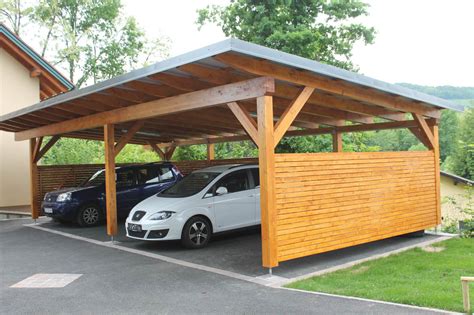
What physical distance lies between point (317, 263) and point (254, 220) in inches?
96.6

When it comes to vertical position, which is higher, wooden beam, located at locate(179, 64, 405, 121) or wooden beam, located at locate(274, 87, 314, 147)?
wooden beam, located at locate(179, 64, 405, 121)

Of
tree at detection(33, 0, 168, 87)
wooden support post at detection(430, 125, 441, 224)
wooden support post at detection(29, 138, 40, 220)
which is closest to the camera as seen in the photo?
wooden support post at detection(430, 125, 441, 224)

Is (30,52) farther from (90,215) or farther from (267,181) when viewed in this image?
(267,181)

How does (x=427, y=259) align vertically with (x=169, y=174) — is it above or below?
below

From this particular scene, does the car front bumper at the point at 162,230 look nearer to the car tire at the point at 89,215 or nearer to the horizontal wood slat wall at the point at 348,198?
the horizontal wood slat wall at the point at 348,198

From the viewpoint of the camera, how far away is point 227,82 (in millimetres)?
7320

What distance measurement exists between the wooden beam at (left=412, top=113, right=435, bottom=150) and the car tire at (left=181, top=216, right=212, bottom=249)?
5229 mm

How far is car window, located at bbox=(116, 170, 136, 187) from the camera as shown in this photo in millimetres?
12828

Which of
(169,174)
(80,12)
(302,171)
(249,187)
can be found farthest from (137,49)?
(302,171)

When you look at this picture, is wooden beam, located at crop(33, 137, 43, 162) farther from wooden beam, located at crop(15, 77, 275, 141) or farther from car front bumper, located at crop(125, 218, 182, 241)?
car front bumper, located at crop(125, 218, 182, 241)


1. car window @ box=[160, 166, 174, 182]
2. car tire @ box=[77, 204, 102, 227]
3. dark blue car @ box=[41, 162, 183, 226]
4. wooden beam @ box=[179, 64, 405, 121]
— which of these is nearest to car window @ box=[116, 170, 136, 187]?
dark blue car @ box=[41, 162, 183, 226]

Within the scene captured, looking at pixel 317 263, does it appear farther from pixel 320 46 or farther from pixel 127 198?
pixel 320 46

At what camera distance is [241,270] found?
718cm

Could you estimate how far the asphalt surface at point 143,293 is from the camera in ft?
17.2
